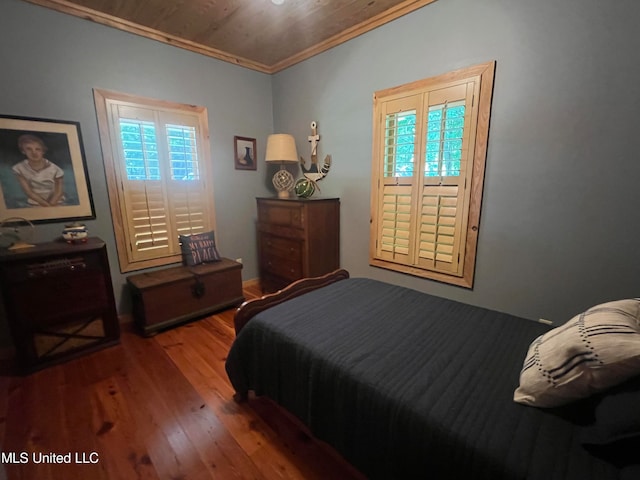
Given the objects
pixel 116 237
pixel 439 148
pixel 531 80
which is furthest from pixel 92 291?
pixel 531 80

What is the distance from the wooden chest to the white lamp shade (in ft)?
4.03

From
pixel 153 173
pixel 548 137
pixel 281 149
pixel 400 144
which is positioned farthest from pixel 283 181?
pixel 548 137

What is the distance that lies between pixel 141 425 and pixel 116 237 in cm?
169

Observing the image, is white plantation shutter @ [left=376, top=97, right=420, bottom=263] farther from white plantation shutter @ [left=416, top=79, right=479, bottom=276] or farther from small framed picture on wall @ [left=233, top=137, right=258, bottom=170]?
small framed picture on wall @ [left=233, top=137, right=258, bottom=170]

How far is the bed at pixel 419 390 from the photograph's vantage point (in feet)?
2.54

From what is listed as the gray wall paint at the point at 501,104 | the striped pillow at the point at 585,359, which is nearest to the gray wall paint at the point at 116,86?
the gray wall paint at the point at 501,104

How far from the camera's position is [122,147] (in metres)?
2.50

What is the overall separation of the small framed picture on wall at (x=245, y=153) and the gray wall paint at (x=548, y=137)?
1.68 metres

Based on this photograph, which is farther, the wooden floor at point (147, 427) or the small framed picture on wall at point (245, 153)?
the small framed picture on wall at point (245, 153)

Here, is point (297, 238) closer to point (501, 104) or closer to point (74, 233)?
point (74, 233)

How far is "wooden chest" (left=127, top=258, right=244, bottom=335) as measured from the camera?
8.04 ft

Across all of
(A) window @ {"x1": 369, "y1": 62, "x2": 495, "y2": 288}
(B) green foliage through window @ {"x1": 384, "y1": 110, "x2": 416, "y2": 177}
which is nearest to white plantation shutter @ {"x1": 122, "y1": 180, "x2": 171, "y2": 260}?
(A) window @ {"x1": 369, "y1": 62, "x2": 495, "y2": 288}

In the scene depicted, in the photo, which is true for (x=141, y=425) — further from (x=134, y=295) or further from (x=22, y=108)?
(x=22, y=108)

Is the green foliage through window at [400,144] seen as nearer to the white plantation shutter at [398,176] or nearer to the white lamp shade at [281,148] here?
the white plantation shutter at [398,176]
